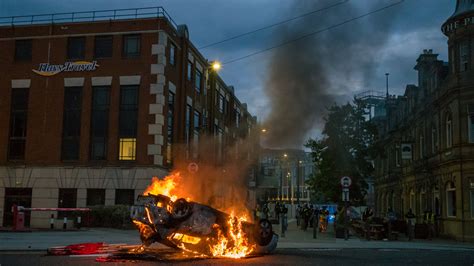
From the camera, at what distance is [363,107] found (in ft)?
95.7

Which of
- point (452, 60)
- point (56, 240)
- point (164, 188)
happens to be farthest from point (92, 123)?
point (452, 60)

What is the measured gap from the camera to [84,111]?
3144 centimetres

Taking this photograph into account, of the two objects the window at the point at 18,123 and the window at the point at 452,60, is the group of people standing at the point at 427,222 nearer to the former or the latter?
the window at the point at 452,60

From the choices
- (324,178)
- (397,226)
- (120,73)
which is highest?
(120,73)

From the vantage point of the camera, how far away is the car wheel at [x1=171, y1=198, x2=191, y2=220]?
14133 mm

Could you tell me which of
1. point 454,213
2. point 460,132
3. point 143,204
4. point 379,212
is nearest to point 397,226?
point 454,213

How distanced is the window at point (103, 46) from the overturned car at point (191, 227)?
64.9 feet

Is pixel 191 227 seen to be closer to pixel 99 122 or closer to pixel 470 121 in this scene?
pixel 470 121

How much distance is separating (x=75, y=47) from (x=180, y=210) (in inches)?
845

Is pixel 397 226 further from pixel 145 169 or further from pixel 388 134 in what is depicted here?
pixel 388 134

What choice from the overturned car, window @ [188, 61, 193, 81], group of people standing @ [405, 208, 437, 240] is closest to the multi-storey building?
window @ [188, 61, 193, 81]

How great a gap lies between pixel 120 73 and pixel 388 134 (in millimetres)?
25652

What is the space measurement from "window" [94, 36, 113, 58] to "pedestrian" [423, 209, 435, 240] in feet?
71.6

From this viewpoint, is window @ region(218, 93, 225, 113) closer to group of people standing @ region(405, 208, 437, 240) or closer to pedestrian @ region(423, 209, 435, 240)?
group of people standing @ region(405, 208, 437, 240)
